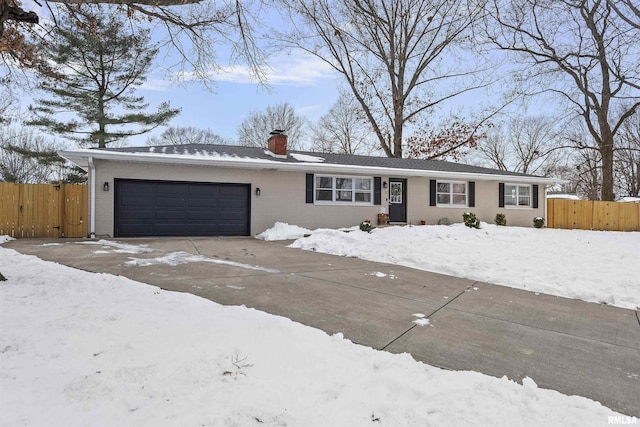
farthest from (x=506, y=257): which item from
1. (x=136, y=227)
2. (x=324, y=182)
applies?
(x=136, y=227)

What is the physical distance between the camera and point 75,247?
8359mm

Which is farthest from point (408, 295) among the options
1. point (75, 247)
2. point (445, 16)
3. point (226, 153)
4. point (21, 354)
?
point (445, 16)

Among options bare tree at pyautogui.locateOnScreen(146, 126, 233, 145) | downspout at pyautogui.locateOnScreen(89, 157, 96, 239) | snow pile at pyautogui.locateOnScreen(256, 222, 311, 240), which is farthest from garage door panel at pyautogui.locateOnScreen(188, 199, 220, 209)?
bare tree at pyautogui.locateOnScreen(146, 126, 233, 145)

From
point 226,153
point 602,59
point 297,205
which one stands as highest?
point 602,59

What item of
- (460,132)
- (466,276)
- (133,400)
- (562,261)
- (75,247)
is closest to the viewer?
(133,400)

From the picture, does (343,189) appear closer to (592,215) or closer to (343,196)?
(343,196)

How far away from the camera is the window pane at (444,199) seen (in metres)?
15.2

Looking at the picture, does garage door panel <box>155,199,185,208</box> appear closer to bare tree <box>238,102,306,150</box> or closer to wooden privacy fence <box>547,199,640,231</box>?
wooden privacy fence <box>547,199,640,231</box>

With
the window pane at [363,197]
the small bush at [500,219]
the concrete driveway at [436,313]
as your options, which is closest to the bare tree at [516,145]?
the small bush at [500,219]

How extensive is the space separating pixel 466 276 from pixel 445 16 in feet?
67.3

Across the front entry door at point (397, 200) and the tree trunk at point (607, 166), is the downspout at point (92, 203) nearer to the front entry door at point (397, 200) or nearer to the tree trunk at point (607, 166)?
the front entry door at point (397, 200)

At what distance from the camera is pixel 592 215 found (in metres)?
18.0

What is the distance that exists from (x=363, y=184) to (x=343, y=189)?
879 mm

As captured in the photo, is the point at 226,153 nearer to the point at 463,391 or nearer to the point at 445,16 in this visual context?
the point at 463,391
